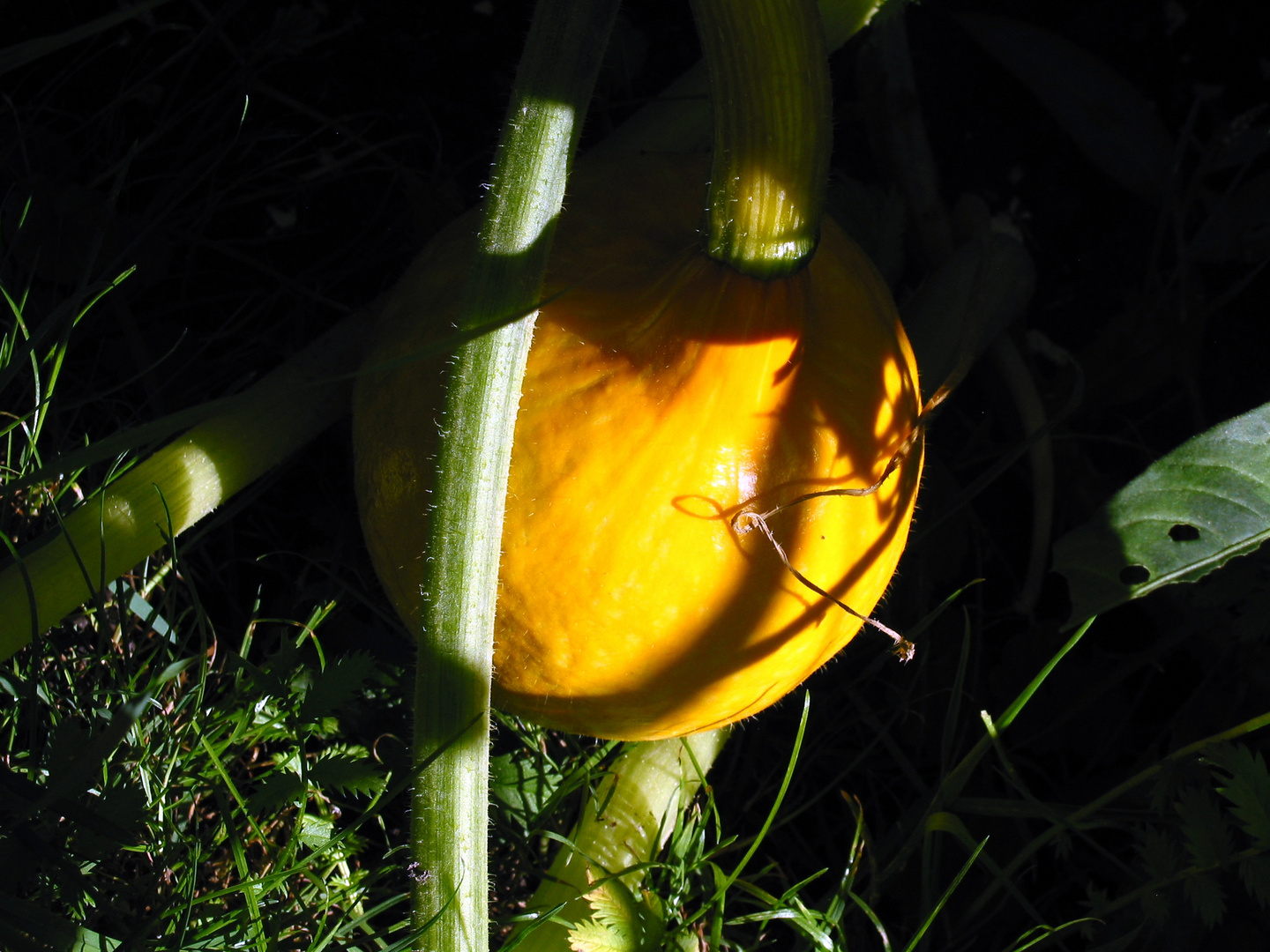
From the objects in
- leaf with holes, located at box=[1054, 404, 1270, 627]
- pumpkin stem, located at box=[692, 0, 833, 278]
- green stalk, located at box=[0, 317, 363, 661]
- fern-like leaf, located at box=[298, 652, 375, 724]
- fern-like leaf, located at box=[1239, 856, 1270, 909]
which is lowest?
fern-like leaf, located at box=[1239, 856, 1270, 909]

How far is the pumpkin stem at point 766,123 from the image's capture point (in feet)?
2.90

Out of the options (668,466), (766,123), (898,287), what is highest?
(766,123)

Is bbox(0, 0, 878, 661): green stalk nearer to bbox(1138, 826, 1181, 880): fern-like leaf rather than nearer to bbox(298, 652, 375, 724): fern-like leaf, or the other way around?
bbox(298, 652, 375, 724): fern-like leaf

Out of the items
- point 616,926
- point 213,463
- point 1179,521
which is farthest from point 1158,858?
point 213,463

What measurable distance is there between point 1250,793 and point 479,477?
0.75 metres

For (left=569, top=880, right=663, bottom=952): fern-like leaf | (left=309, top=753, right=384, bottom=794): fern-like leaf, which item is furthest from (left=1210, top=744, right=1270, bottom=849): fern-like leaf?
(left=309, top=753, right=384, bottom=794): fern-like leaf

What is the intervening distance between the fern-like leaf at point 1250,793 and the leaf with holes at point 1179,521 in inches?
6.8

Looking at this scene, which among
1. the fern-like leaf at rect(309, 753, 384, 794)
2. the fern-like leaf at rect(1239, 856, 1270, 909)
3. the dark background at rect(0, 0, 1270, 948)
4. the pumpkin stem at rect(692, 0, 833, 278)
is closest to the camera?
the pumpkin stem at rect(692, 0, 833, 278)

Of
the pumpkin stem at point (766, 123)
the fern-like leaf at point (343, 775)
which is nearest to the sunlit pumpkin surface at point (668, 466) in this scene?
the pumpkin stem at point (766, 123)

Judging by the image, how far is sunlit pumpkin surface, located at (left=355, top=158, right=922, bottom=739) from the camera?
38.4 inches

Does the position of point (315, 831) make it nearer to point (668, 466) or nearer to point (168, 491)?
point (168, 491)

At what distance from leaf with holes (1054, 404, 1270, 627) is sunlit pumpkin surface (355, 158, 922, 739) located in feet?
0.67

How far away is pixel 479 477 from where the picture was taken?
2.94 feet

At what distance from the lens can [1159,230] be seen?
1.56m
